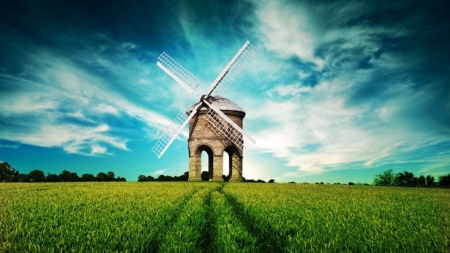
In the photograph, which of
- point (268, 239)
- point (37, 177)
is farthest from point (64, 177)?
point (268, 239)

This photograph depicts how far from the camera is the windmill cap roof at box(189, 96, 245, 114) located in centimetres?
3297

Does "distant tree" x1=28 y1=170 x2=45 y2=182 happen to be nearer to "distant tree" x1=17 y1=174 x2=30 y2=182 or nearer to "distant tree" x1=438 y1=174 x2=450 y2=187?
"distant tree" x1=17 y1=174 x2=30 y2=182

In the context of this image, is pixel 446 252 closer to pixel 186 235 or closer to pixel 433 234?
pixel 433 234

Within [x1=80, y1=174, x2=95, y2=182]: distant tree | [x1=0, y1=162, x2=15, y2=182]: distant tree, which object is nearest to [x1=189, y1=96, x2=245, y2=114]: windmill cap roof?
[x1=80, y1=174, x2=95, y2=182]: distant tree

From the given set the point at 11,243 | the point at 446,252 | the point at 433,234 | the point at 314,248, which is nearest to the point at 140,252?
the point at 11,243

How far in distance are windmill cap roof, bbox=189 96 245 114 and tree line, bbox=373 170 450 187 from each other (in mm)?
25281

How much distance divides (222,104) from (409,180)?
37933 mm

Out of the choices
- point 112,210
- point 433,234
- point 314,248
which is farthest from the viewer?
point 112,210

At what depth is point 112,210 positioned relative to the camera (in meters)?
6.60

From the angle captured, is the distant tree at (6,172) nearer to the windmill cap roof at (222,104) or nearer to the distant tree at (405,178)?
the windmill cap roof at (222,104)

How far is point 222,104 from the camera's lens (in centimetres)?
3347

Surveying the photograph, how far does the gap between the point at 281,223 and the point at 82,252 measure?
3.19 m

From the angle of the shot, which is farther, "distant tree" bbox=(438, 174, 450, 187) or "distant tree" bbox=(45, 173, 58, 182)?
"distant tree" bbox=(438, 174, 450, 187)

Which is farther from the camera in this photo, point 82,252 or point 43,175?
point 43,175
